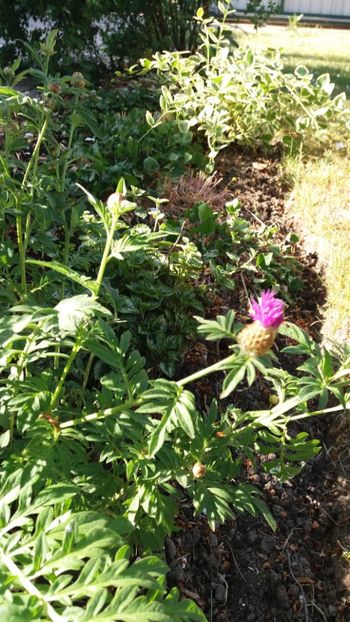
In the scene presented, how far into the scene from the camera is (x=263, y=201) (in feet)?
A: 11.5

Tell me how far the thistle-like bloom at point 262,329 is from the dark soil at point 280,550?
103cm

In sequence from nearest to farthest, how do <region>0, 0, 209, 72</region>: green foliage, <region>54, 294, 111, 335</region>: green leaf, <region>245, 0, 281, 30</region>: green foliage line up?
<region>54, 294, 111, 335</region>: green leaf
<region>0, 0, 209, 72</region>: green foliage
<region>245, 0, 281, 30</region>: green foliage

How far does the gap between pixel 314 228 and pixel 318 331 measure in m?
0.64

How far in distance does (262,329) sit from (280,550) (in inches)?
48.1

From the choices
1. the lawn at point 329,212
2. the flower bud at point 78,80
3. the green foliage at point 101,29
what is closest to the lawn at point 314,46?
the green foliage at point 101,29

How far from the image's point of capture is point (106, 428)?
1522 mm

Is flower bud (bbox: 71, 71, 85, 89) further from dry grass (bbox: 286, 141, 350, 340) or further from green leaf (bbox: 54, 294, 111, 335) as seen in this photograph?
dry grass (bbox: 286, 141, 350, 340)

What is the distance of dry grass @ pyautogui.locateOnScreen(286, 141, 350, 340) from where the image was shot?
9.23 ft

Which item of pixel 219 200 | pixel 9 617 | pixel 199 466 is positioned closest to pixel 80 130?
pixel 219 200

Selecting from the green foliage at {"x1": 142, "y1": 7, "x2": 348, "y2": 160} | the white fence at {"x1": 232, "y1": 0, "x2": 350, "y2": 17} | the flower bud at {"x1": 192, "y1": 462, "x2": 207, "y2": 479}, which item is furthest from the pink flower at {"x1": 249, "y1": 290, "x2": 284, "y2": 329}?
the white fence at {"x1": 232, "y1": 0, "x2": 350, "y2": 17}

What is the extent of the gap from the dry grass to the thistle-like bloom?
1.55 meters

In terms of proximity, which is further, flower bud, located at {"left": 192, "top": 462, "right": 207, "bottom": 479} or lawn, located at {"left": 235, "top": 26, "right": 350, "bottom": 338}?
lawn, located at {"left": 235, "top": 26, "right": 350, "bottom": 338}

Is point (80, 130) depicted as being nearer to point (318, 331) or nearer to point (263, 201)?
point (263, 201)

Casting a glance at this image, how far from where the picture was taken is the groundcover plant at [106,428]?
3.72 ft
